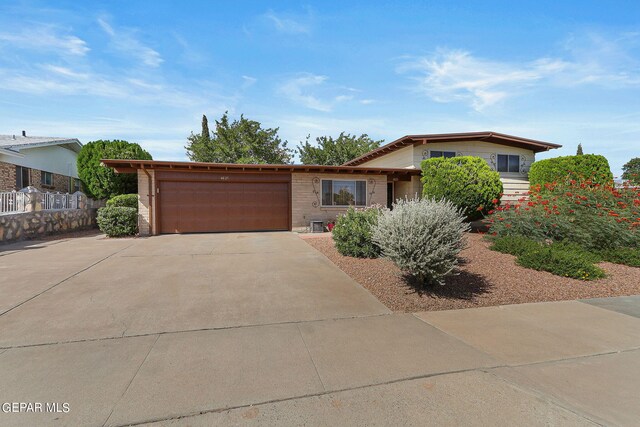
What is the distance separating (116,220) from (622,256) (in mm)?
15581

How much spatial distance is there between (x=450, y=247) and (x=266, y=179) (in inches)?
374

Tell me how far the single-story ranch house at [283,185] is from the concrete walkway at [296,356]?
671 centimetres

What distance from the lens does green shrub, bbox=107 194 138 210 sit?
1216cm

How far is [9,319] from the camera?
4.02 meters

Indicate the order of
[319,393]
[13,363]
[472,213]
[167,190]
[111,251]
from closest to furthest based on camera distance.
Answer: [319,393] → [13,363] → [111,251] → [472,213] → [167,190]

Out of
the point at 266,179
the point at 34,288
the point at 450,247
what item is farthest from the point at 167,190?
the point at 450,247

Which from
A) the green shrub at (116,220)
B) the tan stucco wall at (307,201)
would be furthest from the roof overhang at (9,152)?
the tan stucco wall at (307,201)

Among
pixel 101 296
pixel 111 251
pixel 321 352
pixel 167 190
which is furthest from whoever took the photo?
pixel 167 190

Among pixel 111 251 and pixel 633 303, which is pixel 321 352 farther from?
pixel 111 251

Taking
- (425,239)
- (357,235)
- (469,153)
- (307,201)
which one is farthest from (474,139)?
(425,239)

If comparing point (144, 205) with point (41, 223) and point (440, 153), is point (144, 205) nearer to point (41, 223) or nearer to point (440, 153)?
point (41, 223)

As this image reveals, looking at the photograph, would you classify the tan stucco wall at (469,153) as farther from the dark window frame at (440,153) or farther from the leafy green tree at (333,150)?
the leafy green tree at (333,150)

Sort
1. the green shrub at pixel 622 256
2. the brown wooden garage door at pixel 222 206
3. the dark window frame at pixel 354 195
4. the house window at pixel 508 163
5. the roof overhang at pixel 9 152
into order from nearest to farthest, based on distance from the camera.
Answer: the green shrub at pixel 622 256 → the brown wooden garage door at pixel 222 206 → the roof overhang at pixel 9 152 → the dark window frame at pixel 354 195 → the house window at pixel 508 163

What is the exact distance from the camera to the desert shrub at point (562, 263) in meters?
6.25
